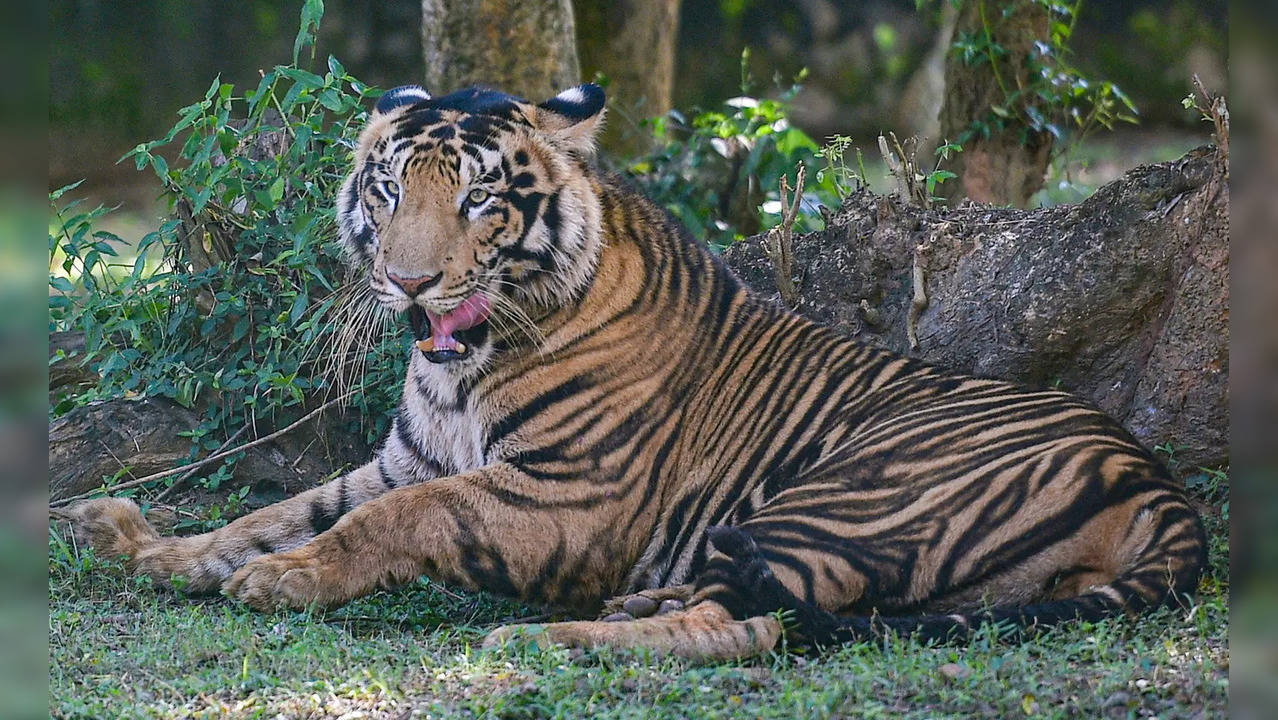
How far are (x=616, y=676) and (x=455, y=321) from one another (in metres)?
1.50

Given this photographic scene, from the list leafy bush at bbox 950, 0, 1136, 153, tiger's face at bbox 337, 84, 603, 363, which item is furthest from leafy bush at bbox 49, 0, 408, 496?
leafy bush at bbox 950, 0, 1136, 153

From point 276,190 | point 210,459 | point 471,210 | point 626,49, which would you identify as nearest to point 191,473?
point 210,459

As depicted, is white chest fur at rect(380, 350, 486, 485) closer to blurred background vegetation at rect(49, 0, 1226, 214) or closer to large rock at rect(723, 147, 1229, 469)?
large rock at rect(723, 147, 1229, 469)

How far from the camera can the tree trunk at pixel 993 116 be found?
7.99 meters

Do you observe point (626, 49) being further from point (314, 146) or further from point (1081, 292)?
point (1081, 292)

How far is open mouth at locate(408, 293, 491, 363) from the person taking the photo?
457 cm

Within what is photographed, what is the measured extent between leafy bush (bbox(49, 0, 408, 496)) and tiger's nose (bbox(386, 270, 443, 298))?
1.38m

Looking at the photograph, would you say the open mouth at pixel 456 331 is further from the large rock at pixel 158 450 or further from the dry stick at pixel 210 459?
the large rock at pixel 158 450

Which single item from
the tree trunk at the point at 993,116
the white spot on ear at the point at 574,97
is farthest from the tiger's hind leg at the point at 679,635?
the tree trunk at the point at 993,116

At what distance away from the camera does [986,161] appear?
8.27 meters

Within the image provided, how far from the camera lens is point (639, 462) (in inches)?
181
